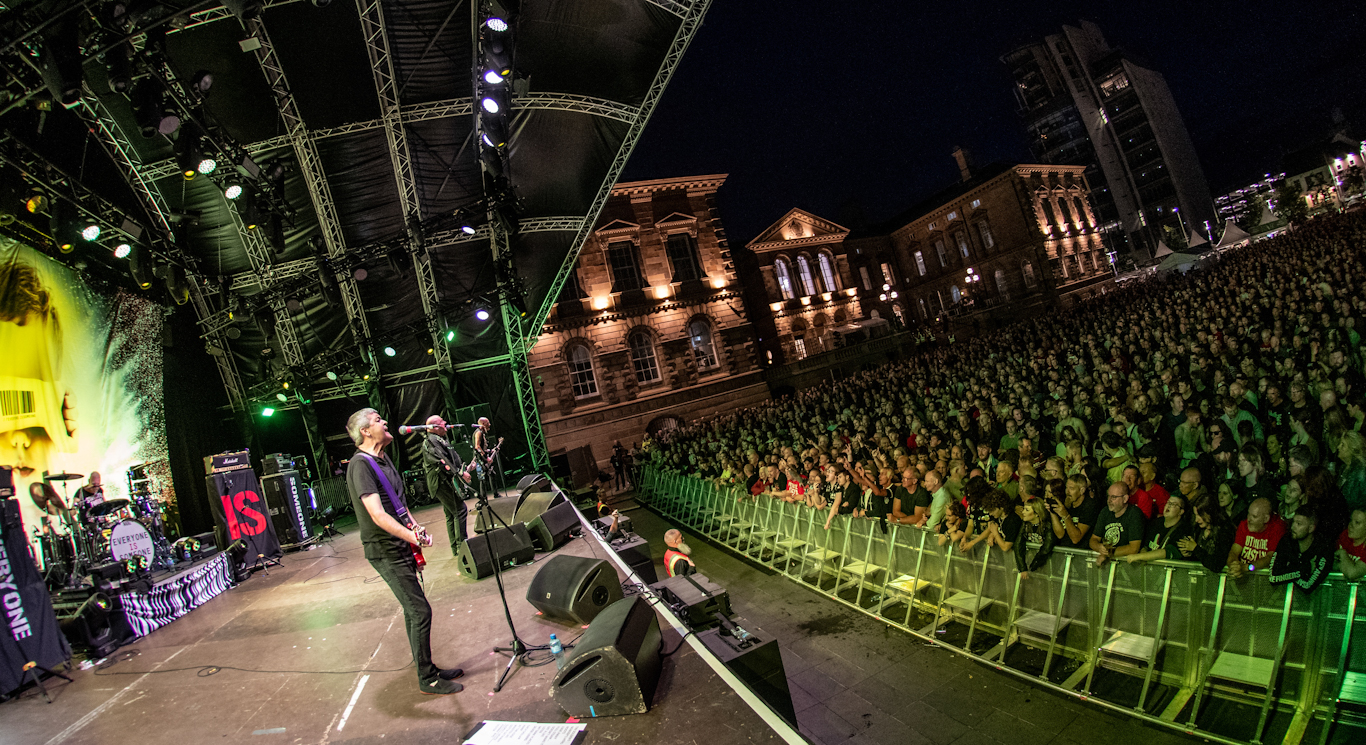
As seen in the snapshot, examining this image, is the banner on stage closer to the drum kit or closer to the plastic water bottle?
the drum kit

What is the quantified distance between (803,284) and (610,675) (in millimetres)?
33898

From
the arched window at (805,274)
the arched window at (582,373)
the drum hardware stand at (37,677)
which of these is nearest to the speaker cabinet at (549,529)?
the drum hardware stand at (37,677)

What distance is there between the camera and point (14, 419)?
8.37m

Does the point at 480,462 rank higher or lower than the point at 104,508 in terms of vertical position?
lower

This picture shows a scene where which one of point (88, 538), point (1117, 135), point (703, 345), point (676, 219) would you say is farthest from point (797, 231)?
point (1117, 135)

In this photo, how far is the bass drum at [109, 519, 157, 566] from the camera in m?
7.40

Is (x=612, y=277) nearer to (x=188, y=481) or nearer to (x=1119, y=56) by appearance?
(x=188, y=481)

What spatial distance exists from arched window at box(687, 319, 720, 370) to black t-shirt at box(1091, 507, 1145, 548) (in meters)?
23.3

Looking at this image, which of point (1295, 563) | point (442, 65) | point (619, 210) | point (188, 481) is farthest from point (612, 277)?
point (1295, 563)

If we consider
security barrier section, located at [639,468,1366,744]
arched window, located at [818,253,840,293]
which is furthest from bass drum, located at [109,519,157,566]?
arched window, located at [818,253,840,293]

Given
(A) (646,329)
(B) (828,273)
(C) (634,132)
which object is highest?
(B) (828,273)

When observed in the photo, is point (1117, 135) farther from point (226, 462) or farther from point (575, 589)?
point (226, 462)

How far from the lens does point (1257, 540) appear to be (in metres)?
3.88

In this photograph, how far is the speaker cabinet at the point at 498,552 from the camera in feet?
19.8
